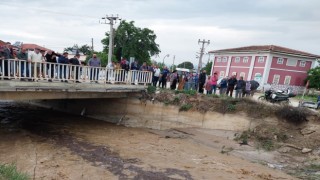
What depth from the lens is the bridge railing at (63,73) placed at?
35.5 feet

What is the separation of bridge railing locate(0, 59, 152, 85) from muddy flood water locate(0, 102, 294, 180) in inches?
112

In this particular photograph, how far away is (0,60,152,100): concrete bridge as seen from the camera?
10938 mm

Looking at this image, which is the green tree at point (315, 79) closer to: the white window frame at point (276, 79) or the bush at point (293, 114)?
the white window frame at point (276, 79)

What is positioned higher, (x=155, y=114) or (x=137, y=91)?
(x=137, y=91)

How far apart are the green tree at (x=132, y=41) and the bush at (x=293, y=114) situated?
34351mm

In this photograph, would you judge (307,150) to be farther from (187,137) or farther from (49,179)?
(49,179)

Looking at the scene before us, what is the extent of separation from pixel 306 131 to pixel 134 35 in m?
37.3

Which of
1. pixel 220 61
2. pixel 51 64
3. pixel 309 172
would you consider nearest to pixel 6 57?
pixel 51 64

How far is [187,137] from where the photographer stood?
1441 centimetres

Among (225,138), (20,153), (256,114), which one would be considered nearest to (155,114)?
(225,138)

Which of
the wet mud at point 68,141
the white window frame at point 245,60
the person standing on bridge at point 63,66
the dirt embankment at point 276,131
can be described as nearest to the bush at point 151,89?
the dirt embankment at point 276,131

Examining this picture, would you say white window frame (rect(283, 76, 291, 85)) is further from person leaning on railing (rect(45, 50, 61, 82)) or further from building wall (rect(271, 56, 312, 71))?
person leaning on railing (rect(45, 50, 61, 82))

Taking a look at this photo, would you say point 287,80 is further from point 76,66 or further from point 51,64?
point 51,64

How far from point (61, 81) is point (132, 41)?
3434 cm
